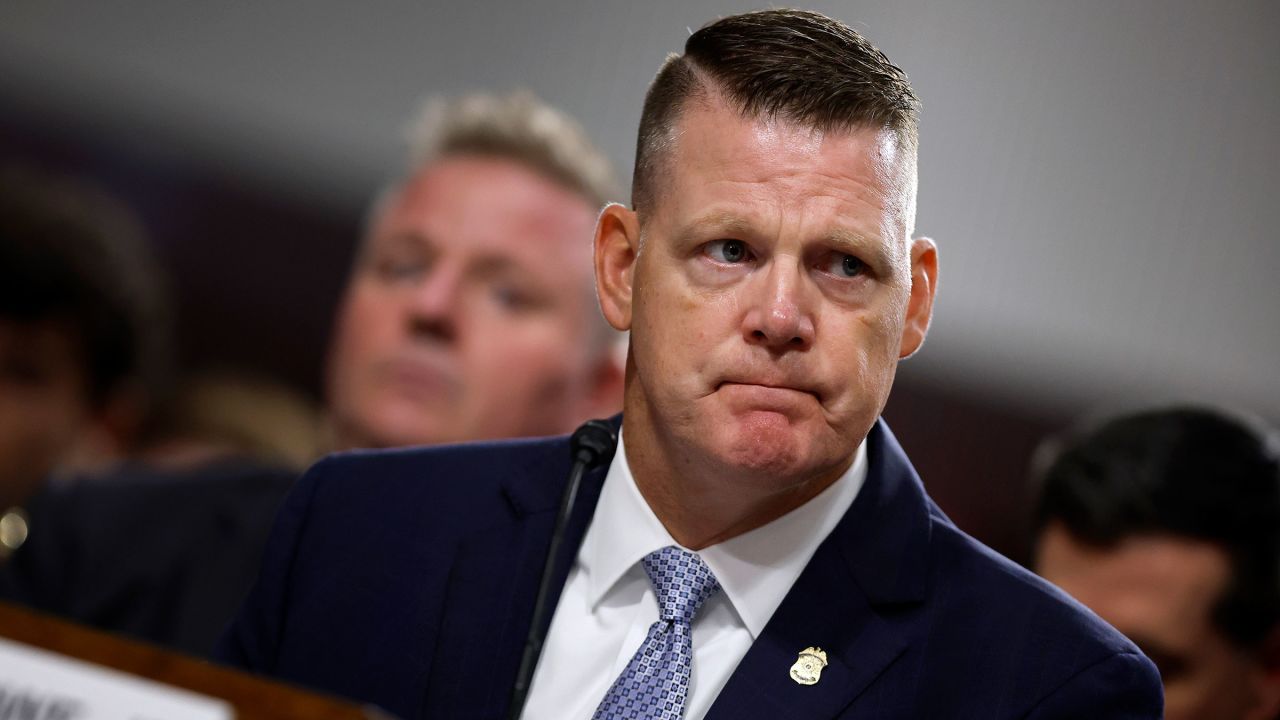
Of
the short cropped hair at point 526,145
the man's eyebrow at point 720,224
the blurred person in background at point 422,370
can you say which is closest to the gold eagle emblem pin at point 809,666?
the man's eyebrow at point 720,224

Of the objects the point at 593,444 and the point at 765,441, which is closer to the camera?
the point at 765,441

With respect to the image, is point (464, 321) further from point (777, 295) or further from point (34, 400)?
point (777, 295)

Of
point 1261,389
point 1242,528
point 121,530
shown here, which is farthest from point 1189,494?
point 1261,389

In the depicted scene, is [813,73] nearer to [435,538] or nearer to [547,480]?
[547,480]

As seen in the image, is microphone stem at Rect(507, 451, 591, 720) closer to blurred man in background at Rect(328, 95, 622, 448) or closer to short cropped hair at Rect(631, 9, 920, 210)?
short cropped hair at Rect(631, 9, 920, 210)

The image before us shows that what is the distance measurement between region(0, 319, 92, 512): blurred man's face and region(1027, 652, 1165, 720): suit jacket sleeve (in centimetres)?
229

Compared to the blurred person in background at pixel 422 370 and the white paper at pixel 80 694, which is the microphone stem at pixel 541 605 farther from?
the blurred person in background at pixel 422 370

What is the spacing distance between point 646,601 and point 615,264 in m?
0.39

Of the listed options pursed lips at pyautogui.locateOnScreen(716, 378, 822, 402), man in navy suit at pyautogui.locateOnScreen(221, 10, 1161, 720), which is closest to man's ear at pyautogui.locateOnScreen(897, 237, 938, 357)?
man in navy suit at pyautogui.locateOnScreen(221, 10, 1161, 720)

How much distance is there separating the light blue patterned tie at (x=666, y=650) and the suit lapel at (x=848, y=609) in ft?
0.18

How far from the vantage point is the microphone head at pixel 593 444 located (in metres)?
1.55

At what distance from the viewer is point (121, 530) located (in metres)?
2.74

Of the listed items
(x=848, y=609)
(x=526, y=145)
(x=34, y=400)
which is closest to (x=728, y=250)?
(x=848, y=609)

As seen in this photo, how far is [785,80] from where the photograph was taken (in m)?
1.40
